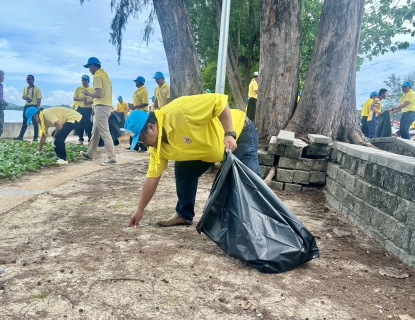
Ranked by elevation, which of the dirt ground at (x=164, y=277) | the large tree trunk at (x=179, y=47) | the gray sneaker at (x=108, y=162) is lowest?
the dirt ground at (x=164, y=277)

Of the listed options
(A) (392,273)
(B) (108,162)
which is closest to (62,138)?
(B) (108,162)

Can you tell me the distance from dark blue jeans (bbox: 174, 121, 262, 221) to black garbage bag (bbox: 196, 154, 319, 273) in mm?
421

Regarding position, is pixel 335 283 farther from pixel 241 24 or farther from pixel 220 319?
pixel 241 24

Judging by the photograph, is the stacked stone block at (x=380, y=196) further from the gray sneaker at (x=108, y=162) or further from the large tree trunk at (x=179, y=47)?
the gray sneaker at (x=108, y=162)

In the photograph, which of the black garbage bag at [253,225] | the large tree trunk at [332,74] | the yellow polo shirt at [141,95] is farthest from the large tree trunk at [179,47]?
the black garbage bag at [253,225]

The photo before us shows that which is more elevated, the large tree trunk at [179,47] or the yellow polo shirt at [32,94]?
the large tree trunk at [179,47]

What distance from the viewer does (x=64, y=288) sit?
213 cm

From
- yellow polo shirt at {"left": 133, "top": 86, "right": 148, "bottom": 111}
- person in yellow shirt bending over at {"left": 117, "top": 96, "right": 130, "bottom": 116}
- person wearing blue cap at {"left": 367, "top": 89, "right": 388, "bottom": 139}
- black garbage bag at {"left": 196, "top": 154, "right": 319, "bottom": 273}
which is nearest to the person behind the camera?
black garbage bag at {"left": 196, "top": 154, "right": 319, "bottom": 273}

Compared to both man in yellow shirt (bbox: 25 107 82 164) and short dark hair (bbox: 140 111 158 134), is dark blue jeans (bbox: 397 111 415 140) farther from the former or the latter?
short dark hair (bbox: 140 111 158 134)

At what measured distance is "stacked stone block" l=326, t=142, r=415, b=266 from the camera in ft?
9.01

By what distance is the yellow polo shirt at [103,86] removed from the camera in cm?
670

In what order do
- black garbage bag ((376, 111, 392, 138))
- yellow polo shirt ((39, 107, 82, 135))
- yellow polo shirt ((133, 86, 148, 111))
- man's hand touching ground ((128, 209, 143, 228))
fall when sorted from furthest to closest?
black garbage bag ((376, 111, 392, 138))
yellow polo shirt ((133, 86, 148, 111))
yellow polo shirt ((39, 107, 82, 135))
man's hand touching ground ((128, 209, 143, 228))

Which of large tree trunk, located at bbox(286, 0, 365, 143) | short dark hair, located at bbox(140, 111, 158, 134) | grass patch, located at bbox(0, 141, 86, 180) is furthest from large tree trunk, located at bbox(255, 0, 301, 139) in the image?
grass patch, located at bbox(0, 141, 86, 180)

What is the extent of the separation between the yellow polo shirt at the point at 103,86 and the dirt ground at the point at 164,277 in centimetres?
354
